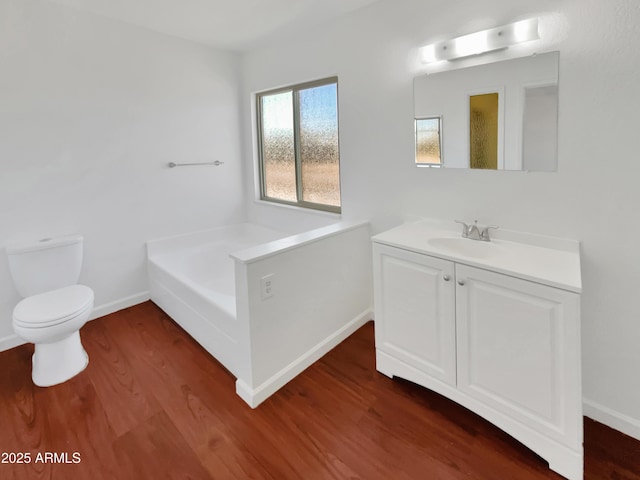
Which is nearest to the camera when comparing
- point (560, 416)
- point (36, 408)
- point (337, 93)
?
point (560, 416)

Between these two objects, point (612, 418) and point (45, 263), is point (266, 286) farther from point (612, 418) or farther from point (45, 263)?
point (612, 418)

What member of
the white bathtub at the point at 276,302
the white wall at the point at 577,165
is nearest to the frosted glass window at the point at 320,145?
the white wall at the point at 577,165

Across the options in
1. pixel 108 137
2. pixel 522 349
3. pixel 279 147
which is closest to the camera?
pixel 522 349

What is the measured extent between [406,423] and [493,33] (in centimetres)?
203

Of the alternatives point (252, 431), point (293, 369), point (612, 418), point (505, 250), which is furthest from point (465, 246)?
point (252, 431)

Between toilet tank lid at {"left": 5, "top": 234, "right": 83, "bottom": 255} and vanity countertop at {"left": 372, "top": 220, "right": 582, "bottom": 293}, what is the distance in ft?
7.16

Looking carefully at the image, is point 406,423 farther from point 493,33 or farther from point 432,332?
point 493,33

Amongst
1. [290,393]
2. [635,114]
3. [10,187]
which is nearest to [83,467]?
[290,393]

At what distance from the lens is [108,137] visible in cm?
285

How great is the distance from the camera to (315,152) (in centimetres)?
319

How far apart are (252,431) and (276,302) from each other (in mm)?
653

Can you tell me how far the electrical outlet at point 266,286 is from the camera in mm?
1948

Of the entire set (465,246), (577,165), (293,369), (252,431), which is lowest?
(252,431)

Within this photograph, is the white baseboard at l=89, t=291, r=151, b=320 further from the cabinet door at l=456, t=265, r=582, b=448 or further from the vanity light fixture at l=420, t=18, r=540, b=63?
the vanity light fixture at l=420, t=18, r=540, b=63
